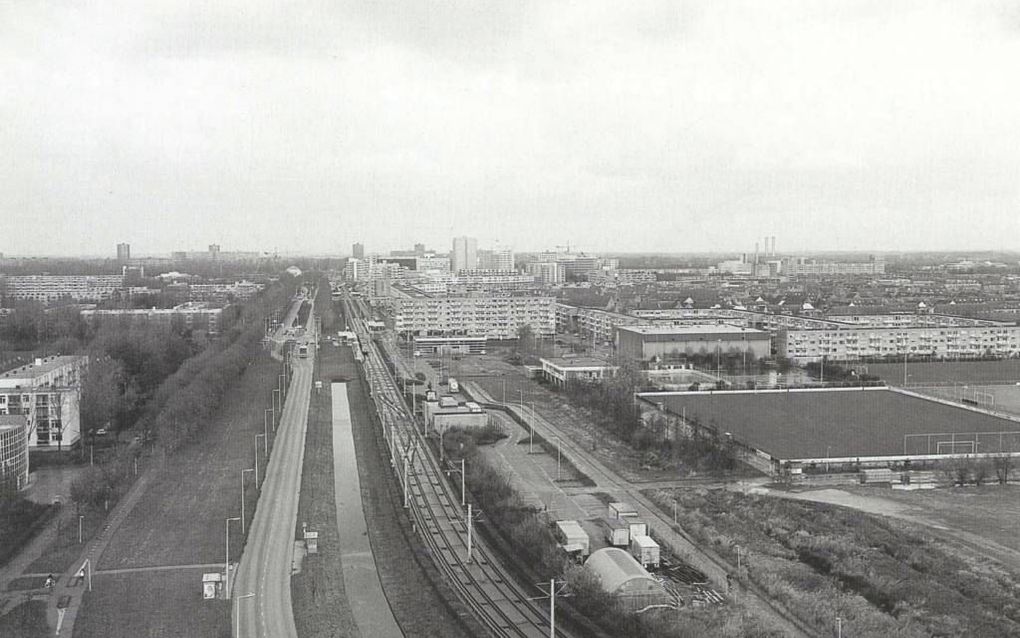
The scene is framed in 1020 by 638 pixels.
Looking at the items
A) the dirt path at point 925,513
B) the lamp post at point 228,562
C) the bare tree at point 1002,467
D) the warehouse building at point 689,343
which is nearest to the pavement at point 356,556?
the lamp post at point 228,562

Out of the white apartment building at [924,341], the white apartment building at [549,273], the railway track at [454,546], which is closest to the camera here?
the railway track at [454,546]

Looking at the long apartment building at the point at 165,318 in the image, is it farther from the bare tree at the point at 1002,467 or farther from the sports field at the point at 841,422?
the bare tree at the point at 1002,467

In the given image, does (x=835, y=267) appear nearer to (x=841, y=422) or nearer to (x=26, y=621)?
(x=841, y=422)

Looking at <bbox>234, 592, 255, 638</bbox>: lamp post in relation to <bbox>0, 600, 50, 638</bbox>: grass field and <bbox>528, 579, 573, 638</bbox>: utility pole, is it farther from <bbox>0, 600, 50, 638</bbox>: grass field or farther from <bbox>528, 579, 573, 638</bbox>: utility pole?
<bbox>528, 579, 573, 638</bbox>: utility pole

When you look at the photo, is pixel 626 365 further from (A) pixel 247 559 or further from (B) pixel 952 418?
(A) pixel 247 559

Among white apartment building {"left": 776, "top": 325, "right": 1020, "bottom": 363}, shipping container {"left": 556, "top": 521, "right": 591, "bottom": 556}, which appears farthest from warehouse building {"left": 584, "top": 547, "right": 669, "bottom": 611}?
white apartment building {"left": 776, "top": 325, "right": 1020, "bottom": 363}

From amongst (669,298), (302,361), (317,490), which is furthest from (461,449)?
(669,298)

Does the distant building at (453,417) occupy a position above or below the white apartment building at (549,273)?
below
